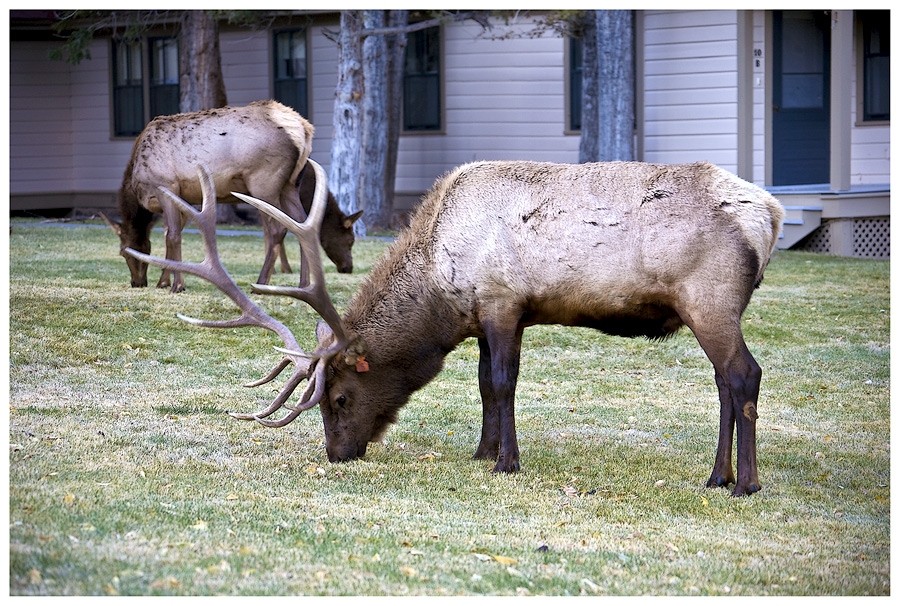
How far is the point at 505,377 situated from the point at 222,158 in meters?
5.91

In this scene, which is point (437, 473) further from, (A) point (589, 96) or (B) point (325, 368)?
(A) point (589, 96)

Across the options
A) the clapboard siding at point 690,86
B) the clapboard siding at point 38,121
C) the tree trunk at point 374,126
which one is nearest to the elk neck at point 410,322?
the tree trunk at point 374,126

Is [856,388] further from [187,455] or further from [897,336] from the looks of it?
[187,455]

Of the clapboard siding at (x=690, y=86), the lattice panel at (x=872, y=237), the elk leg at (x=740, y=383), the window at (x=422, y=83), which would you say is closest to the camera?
the elk leg at (x=740, y=383)

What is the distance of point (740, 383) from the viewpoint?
21.8 feet

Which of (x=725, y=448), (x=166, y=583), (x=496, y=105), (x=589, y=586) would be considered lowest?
(x=589, y=586)

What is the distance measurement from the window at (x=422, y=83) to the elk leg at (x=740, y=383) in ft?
48.9

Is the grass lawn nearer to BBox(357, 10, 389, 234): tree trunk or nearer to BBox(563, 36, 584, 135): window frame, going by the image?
BBox(357, 10, 389, 234): tree trunk

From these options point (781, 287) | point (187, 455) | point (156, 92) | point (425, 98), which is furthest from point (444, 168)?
point (187, 455)

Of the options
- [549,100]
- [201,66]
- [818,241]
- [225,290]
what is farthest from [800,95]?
[225,290]

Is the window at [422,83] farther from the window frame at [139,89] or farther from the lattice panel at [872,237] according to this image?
the lattice panel at [872,237]

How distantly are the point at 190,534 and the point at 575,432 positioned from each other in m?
3.48

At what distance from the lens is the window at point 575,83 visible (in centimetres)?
1962
